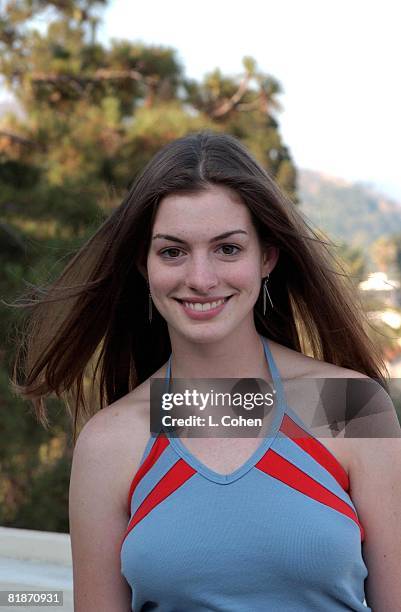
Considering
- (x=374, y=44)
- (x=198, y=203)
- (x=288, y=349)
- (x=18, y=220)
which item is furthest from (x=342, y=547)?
(x=374, y=44)

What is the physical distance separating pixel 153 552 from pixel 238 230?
468 mm

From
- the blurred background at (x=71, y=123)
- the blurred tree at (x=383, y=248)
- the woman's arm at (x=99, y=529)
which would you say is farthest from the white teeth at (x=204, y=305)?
the blurred tree at (x=383, y=248)

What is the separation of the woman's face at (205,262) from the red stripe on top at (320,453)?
0.60 feet

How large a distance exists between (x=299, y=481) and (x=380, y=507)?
116mm

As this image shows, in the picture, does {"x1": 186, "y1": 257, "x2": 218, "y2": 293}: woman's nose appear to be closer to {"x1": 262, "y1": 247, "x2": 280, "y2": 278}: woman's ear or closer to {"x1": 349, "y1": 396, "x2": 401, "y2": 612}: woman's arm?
{"x1": 262, "y1": 247, "x2": 280, "y2": 278}: woman's ear

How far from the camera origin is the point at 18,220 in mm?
5316

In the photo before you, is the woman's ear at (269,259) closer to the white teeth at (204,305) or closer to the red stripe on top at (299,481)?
the white teeth at (204,305)

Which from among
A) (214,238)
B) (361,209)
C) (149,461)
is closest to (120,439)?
(149,461)

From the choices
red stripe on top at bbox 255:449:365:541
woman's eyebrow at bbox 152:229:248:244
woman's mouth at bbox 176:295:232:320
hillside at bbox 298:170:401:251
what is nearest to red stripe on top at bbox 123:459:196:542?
red stripe on top at bbox 255:449:365:541

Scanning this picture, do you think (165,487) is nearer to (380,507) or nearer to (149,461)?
(149,461)

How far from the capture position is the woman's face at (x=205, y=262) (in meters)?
1.30

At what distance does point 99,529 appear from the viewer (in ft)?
4.42

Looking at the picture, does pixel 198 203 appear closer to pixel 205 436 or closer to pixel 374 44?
pixel 205 436

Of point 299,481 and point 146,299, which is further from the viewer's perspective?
point 146,299
